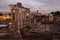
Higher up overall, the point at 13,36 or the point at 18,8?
the point at 18,8

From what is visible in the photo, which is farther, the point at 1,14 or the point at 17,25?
the point at 1,14

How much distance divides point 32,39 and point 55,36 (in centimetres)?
94

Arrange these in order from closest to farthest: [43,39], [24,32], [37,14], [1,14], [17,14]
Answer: [43,39] → [24,32] → [17,14] → [37,14] → [1,14]

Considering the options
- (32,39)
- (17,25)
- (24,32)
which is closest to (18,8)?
(17,25)

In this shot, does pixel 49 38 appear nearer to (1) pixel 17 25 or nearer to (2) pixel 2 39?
(2) pixel 2 39

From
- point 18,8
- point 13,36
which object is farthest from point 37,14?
→ point 13,36

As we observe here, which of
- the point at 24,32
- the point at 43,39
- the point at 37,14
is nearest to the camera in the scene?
the point at 43,39

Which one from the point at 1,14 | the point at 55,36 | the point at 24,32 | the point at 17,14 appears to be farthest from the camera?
the point at 1,14

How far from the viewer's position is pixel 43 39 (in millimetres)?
5066

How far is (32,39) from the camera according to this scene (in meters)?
5.22

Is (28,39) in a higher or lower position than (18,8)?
lower

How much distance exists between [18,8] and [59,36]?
2569mm

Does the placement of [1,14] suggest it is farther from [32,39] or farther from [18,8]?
[32,39]

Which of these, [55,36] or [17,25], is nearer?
[55,36]
